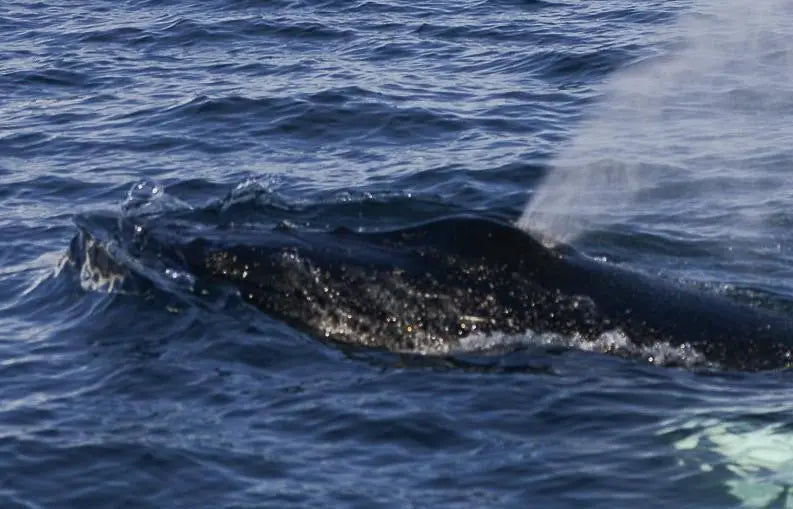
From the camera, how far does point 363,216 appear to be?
15.8 metres

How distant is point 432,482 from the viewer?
10094mm

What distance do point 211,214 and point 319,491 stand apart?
18.5 ft

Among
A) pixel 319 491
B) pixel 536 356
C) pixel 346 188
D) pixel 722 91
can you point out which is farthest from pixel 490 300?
pixel 722 91

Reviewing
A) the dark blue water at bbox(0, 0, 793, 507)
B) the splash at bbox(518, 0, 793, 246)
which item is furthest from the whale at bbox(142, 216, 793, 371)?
the splash at bbox(518, 0, 793, 246)

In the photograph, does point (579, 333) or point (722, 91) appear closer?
point (579, 333)

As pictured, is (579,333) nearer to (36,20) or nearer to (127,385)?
(127,385)

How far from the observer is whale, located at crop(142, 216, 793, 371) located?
12.0 metres

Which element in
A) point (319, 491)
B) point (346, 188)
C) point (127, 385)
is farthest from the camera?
point (346, 188)

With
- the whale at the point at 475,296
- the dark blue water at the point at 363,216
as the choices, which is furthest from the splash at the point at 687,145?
the whale at the point at 475,296

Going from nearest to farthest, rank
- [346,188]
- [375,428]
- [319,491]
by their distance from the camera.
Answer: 1. [319,491]
2. [375,428]
3. [346,188]

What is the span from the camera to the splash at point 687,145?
54.0 feet

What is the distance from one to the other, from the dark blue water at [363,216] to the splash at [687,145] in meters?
0.06

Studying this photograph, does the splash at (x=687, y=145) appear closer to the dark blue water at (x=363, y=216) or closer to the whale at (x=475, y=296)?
the dark blue water at (x=363, y=216)

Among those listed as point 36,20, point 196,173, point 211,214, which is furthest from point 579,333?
point 36,20
